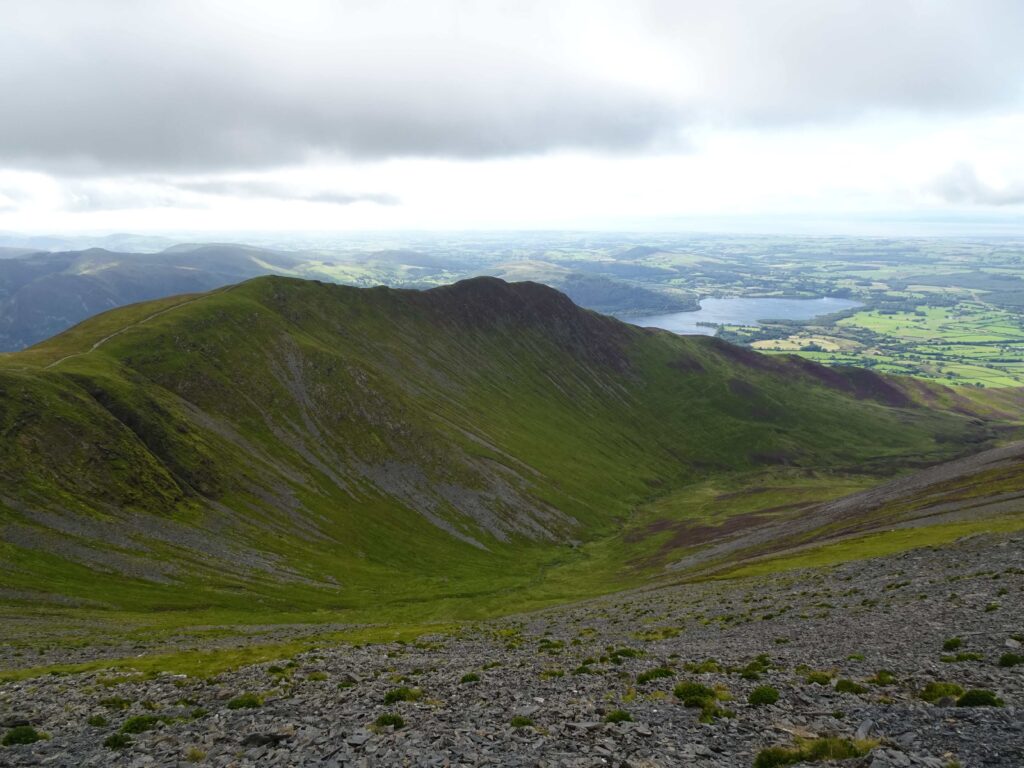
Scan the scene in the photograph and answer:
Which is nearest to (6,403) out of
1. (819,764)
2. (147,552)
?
(147,552)

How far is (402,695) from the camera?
85.5ft

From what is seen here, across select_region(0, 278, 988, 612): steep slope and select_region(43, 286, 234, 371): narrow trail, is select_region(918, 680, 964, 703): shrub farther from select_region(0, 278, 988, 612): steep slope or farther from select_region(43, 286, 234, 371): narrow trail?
select_region(43, 286, 234, 371): narrow trail

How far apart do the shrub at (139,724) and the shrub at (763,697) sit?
25112mm

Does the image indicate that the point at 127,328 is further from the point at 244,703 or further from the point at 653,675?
the point at 653,675

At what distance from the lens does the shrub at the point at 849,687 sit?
22.9 meters

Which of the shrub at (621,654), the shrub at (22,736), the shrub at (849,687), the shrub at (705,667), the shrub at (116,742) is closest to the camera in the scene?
the shrub at (116,742)

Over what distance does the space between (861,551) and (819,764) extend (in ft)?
196

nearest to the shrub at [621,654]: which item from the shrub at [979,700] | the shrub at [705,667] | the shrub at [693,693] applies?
the shrub at [705,667]

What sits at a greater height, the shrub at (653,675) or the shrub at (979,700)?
the shrub at (979,700)

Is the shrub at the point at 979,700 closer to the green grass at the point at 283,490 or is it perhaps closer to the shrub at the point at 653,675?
the shrub at the point at 653,675

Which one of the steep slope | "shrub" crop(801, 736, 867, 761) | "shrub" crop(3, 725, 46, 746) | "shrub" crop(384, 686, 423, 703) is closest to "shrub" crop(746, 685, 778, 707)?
"shrub" crop(801, 736, 867, 761)

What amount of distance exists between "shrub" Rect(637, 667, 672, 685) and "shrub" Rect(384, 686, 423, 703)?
10959 mm

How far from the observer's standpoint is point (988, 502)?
8062 cm

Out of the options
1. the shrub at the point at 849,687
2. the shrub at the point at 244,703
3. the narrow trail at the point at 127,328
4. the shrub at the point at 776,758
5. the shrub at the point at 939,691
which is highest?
the narrow trail at the point at 127,328
